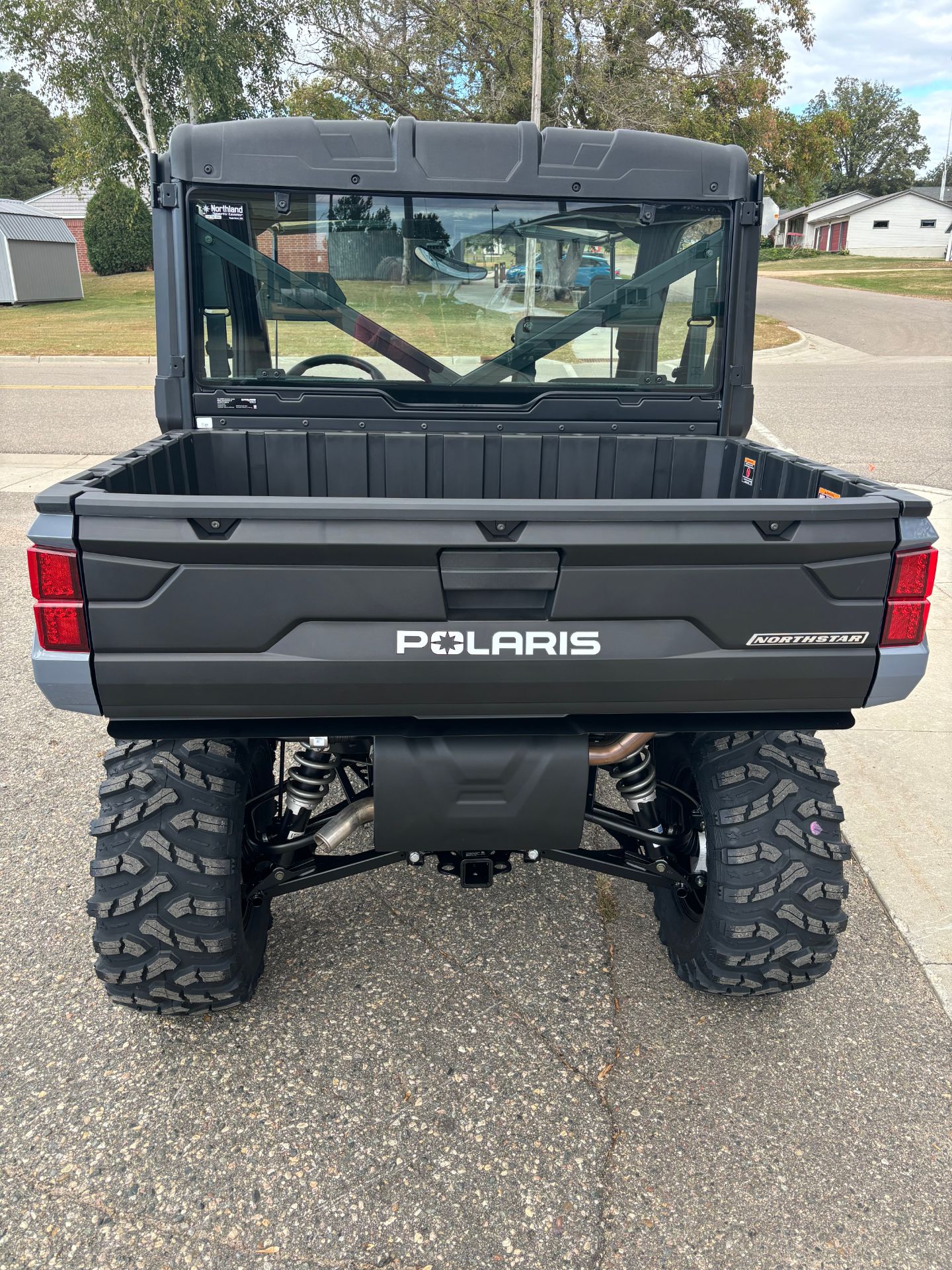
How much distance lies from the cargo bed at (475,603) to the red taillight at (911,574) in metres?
0.03

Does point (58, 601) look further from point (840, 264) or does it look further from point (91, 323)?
point (840, 264)

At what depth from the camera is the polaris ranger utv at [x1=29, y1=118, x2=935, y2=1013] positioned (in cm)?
210

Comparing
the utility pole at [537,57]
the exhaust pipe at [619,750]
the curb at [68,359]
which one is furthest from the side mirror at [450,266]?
the utility pole at [537,57]

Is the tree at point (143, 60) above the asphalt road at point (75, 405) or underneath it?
above

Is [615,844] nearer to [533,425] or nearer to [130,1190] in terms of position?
[533,425]

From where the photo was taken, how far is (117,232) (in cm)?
3731

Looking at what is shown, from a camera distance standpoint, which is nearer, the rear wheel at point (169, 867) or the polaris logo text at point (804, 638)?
the polaris logo text at point (804, 638)

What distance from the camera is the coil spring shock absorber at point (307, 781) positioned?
259 centimetres

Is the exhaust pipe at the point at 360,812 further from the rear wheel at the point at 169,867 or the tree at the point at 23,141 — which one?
the tree at the point at 23,141

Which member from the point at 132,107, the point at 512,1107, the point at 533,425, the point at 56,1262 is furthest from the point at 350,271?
the point at 132,107

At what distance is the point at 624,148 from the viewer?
3.25 metres

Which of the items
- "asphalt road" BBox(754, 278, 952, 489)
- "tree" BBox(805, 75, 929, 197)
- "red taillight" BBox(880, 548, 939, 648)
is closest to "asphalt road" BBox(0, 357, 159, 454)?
"asphalt road" BBox(754, 278, 952, 489)

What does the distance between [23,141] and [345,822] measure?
6981 centimetres

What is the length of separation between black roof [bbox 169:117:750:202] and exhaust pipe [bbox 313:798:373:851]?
207 centimetres
